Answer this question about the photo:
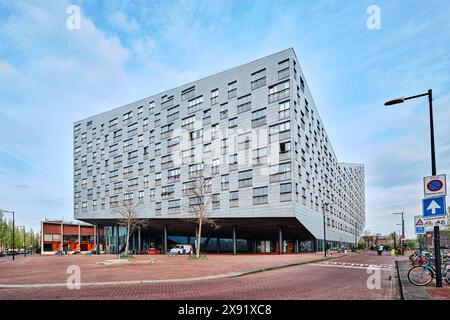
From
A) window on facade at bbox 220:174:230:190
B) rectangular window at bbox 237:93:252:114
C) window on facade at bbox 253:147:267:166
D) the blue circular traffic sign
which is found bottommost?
the blue circular traffic sign

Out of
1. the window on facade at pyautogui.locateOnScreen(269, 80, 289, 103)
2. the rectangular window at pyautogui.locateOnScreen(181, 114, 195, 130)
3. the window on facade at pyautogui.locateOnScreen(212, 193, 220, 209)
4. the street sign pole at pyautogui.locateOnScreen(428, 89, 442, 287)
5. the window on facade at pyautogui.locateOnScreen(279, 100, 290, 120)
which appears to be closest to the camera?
the street sign pole at pyautogui.locateOnScreen(428, 89, 442, 287)

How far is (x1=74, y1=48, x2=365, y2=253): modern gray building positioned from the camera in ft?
→ 150

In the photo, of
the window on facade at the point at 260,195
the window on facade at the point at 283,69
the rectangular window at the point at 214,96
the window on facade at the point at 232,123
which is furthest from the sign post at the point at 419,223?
the rectangular window at the point at 214,96

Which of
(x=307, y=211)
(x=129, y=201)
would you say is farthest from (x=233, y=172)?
(x=129, y=201)

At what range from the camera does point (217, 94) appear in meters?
52.7

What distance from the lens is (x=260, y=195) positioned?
152ft

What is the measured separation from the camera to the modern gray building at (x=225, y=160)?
4569 centimetres

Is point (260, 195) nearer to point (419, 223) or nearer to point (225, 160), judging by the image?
point (225, 160)

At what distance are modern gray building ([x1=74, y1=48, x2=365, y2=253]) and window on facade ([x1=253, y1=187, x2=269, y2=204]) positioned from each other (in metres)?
0.15

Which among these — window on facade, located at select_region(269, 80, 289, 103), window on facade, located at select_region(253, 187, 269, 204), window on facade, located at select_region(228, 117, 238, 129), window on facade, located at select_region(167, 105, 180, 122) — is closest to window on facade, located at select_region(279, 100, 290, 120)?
window on facade, located at select_region(269, 80, 289, 103)

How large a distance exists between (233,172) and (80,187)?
40.5 m

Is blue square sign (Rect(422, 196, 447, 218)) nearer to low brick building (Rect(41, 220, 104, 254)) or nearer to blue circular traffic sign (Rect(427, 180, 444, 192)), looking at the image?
blue circular traffic sign (Rect(427, 180, 444, 192))

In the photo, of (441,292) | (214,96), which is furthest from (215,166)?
(441,292)
